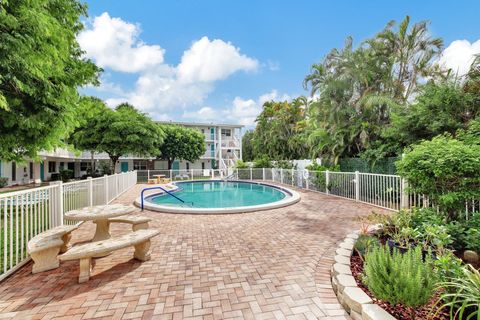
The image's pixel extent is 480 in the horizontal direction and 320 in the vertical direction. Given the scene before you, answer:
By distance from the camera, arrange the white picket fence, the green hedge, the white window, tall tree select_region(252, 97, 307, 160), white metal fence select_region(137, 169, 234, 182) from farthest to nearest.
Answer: the white window → tall tree select_region(252, 97, 307, 160) → white metal fence select_region(137, 169, 234, 182) → the green hedge → the white picket fence

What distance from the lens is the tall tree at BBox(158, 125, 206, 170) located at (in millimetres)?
25938

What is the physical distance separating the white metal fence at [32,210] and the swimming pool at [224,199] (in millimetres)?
2496

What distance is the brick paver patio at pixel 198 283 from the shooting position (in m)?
2.54

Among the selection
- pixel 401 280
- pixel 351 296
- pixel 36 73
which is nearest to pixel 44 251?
pixel 36 73

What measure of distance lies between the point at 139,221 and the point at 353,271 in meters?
4.07

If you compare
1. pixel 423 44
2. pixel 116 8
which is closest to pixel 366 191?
pixel 423 44

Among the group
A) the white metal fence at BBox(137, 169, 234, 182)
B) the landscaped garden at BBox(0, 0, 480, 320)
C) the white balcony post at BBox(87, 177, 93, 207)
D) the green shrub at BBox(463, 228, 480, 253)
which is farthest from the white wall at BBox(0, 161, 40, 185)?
the green shrub at BBox(463, 228, 480, 253)

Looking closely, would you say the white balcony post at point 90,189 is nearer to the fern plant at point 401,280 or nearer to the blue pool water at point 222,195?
the blue pool water at point 222,195

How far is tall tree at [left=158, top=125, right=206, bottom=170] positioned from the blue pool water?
22.0ft

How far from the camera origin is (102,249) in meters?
3.09

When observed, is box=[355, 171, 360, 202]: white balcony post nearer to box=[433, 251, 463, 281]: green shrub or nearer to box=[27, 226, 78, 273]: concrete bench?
box=[433, 251, 463, 281]: green shrub

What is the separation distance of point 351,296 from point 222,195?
1239 cm

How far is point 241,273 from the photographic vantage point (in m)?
3.38

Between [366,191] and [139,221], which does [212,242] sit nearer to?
[139,221]
